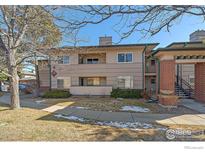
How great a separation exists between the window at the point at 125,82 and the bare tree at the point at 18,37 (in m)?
10.3

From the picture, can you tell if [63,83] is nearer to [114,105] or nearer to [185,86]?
[114,105]

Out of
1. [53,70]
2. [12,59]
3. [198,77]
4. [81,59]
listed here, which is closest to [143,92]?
Answer: [198,77]

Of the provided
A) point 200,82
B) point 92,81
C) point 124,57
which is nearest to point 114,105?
point 200,82

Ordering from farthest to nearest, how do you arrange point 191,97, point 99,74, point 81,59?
point 81,59 < point 99,74 < point 191,97

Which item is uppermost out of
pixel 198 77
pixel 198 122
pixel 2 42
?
pixel 2 42

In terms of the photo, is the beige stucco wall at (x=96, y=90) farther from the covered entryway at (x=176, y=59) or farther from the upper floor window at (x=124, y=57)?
the covered entryway at (x=176, y=59)

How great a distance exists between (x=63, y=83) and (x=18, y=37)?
39.5ft

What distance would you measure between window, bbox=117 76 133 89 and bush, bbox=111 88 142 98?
46.5 inches

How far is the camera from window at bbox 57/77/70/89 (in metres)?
20.2

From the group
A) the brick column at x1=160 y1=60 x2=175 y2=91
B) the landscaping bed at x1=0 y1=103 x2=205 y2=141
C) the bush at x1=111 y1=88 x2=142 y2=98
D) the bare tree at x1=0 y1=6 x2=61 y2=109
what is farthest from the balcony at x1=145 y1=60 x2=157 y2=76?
the landscaping bed at x1=0 y1=103 x2=205 y2=141

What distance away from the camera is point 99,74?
63.8 feet

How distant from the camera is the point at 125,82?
19000 mm
